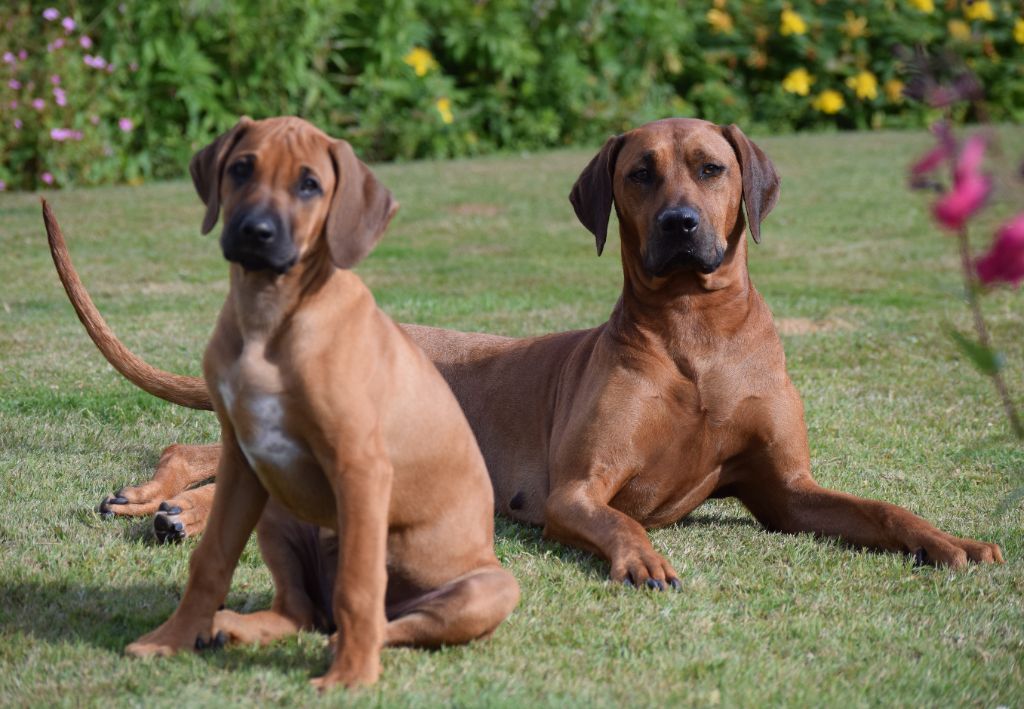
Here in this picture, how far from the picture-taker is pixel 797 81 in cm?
1792

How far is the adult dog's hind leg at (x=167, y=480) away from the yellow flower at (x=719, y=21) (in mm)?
13290

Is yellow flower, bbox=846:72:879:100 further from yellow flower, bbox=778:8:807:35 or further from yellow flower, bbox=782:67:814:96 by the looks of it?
yellow flower, bbox=778:8:807:35

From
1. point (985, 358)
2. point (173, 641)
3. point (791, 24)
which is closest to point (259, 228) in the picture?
point (173, 641)

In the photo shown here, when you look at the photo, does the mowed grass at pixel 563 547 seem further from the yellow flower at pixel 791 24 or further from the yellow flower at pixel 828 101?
the yellow flower at pixel 828 101

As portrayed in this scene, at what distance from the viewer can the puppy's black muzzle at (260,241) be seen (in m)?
3.46

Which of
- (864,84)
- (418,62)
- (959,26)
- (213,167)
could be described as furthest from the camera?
(864,84)

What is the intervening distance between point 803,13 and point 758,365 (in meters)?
13.7

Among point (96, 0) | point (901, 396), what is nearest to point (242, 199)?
point (901, 396)

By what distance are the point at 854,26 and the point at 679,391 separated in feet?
45.5

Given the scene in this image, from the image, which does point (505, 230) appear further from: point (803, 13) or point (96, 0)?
point (803, 13)

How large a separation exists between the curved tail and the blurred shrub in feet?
25.8

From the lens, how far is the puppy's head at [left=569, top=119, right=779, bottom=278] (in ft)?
17.0

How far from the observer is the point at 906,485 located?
5871mm

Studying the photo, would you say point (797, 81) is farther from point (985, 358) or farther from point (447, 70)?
point (985, 358)
